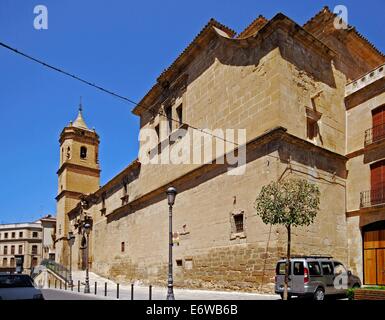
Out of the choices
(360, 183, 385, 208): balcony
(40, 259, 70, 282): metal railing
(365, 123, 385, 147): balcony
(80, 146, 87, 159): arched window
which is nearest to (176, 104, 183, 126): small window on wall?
(365, 123, 385, 147): balcony

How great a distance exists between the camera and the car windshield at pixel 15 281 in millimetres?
10679

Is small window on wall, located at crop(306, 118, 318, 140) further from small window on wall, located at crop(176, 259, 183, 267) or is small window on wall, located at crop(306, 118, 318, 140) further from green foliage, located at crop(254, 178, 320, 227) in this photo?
small window on wall, located at crop(176, 259, 183, 267)

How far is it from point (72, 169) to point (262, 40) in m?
33.9

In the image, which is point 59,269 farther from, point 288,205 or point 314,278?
point 288,205

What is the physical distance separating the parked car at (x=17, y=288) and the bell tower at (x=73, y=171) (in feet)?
115

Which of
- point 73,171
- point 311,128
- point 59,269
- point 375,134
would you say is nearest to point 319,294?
point 311,128

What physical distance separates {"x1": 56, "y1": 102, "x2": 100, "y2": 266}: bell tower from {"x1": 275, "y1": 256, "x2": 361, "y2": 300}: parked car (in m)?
35.5

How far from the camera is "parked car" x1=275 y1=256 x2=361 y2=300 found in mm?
12414

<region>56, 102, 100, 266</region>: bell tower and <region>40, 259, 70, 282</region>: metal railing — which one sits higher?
<region>56, 102, 100, 266</region>: bell tower

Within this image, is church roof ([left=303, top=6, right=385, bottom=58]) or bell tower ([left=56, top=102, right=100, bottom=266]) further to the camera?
bell tower ([left=56, top=102, right=100, bottom=266])

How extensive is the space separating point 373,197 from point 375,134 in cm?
251

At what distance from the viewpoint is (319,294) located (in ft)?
40.9

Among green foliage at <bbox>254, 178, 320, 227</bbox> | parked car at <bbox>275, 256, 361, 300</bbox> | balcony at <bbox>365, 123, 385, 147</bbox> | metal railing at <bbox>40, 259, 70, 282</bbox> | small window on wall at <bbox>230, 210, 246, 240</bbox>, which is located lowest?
metal railing at <bbox>40, 259, 70, 282</bbox>

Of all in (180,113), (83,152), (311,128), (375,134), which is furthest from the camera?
(83,152)
